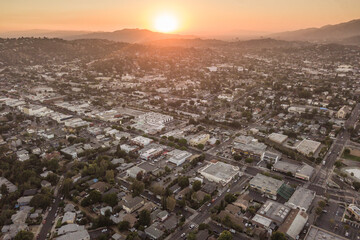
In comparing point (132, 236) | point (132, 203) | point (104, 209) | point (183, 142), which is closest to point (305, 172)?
point (183, 142)

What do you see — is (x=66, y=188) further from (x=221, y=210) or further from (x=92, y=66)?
(x=92, y=66)

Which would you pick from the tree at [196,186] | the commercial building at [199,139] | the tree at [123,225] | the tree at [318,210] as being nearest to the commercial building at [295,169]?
the tree at [318,210]

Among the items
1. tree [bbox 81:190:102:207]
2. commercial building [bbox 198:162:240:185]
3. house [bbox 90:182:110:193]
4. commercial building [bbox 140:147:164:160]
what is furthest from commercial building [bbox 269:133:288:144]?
tree [bbox 81:190:102:207]

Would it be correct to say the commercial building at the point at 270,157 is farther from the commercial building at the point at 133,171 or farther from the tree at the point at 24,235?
the tree at the point at 24,235

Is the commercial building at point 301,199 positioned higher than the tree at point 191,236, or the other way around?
the tree at point 191,236

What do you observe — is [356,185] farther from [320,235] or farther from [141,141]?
[141,141]

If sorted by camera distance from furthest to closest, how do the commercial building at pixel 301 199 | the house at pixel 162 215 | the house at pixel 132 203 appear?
the commercial building at pixel 301 199 < the house at pixel 132 203 < the house at pixel 162 215

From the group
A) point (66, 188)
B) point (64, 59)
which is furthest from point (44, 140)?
point (64, 59)
